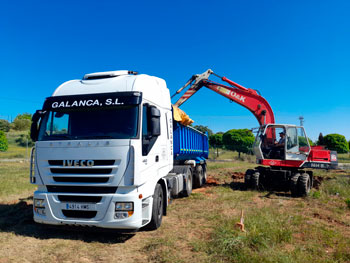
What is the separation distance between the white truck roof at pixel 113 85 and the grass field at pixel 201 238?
2.95 metres

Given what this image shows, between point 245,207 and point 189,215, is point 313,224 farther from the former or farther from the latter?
point 189,215

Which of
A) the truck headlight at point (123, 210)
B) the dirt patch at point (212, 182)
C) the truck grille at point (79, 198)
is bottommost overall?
the dirt patch at point (212, 182)

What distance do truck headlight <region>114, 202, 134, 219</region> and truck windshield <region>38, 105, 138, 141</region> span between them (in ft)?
4.20

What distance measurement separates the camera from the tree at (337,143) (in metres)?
41.0

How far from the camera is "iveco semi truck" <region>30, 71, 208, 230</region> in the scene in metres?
5.08

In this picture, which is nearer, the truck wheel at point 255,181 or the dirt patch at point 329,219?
the dirt patch at point 329,219

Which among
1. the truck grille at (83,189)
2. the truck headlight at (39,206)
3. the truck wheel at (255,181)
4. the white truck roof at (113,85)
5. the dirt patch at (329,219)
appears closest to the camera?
the truck grille at (83,189)

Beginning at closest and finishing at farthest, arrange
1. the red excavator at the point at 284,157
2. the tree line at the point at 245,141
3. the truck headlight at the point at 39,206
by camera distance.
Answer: the truck headlight at the point at 39,206 < the red excavator at the point at 284,157 < the tree line at the point at 245,141

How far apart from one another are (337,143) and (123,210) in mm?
44446

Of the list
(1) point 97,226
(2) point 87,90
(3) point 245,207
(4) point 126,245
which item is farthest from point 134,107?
(3) point 245,207

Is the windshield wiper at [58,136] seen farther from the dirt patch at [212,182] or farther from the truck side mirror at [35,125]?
the dirt patch at [212,182]

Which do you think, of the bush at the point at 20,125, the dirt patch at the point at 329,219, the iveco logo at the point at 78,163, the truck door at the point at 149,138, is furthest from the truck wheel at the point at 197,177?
the bush at the point at 20,125

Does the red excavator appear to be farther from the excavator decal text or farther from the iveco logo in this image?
the iveco logo

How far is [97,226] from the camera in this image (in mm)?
5145
